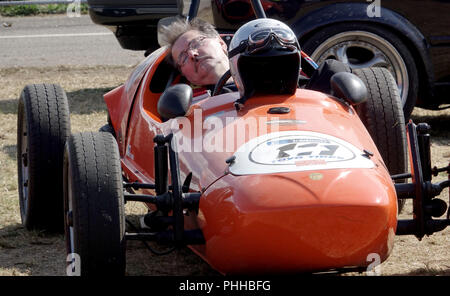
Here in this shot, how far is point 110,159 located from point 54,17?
1309cm

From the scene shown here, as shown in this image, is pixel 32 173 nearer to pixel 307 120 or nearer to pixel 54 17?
pixel 307 120

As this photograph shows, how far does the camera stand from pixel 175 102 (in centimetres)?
461

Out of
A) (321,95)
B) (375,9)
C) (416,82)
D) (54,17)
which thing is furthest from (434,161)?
(54,17)

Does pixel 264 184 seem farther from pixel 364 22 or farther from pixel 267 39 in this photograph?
pixel 364 22

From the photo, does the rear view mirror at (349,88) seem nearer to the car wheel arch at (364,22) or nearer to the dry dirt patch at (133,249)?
the dry dirt patch at (133,249)

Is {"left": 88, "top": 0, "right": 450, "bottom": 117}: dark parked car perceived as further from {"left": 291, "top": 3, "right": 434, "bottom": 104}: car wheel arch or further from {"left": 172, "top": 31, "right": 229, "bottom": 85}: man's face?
{"left": 172, "top": 31, "right": 229, "bottom": 85}: man's face

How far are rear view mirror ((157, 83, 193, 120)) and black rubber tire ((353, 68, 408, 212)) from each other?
3.75ft

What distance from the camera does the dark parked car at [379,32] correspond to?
25.1ft

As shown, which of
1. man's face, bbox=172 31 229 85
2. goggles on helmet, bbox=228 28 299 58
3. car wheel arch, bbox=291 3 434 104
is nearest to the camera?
goggles on helmet, bbox=228 28 299 58

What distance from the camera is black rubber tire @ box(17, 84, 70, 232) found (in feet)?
17.4

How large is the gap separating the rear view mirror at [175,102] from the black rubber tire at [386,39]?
3.15 m

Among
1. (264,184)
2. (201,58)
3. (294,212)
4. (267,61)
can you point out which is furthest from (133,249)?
(294,212)

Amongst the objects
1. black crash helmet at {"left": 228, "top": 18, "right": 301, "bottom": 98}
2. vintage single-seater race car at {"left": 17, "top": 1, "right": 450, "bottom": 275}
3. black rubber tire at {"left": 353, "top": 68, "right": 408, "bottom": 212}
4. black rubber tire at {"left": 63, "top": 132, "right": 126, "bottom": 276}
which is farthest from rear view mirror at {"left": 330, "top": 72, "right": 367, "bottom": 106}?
black rubber tire at {"left": 63, "top": 132, "right": 126, "bottom": 276}

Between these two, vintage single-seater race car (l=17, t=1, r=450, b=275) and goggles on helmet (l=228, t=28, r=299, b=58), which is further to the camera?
goggles on helmet (l=228, t=28, r=299, b=58)
